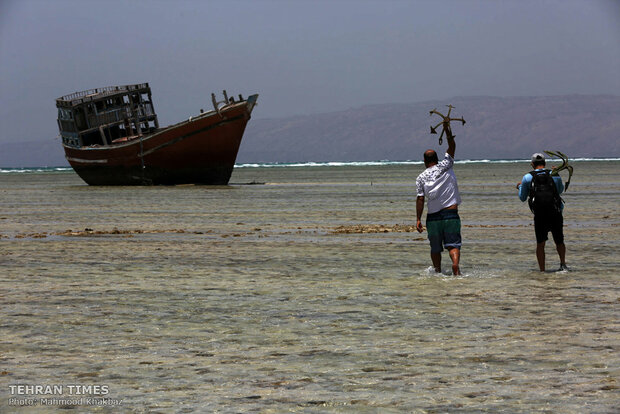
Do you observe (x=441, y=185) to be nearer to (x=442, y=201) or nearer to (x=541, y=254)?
(x=442, y=201)

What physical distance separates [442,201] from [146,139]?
41211 mm

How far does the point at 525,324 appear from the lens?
863cm

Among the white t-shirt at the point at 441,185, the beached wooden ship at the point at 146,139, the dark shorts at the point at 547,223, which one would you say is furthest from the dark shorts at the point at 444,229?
the beached wooden ship at the point at 146,139

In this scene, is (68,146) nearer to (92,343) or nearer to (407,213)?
(407,213)

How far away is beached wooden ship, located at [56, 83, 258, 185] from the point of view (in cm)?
5175

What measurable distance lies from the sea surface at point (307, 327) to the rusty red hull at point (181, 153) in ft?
109

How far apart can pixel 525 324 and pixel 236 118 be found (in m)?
44.4

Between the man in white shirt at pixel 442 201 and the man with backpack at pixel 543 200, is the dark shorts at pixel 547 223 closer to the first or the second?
the man with backpack at pixel 543 200

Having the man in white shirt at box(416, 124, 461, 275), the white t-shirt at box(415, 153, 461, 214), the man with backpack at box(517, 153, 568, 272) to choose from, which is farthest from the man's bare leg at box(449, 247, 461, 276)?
the man with backpack at box(517, 153, 568, 272)

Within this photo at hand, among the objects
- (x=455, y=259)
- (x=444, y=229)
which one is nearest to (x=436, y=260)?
(x=455, y=259)

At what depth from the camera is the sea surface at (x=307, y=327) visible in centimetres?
614

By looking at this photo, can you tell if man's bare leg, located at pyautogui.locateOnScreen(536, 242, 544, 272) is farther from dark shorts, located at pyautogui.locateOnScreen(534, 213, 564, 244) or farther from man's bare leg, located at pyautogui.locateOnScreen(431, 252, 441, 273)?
man's bare leg, located at pyautogui.locateOnScreen(431, 252, 441, 273)

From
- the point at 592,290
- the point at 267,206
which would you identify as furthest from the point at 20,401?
the point at 267,206

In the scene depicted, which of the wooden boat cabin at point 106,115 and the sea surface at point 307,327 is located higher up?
the wooden boat cabin at point 106,115
